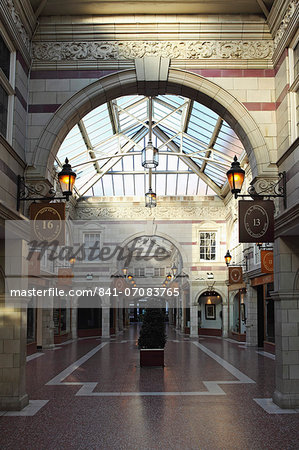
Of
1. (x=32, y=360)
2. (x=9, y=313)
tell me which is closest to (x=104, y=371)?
(x=32, y=360)

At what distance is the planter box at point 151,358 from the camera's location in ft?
44.1

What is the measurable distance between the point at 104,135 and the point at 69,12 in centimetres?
1296

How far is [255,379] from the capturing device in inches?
455

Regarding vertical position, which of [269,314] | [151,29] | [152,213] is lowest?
[269,314]

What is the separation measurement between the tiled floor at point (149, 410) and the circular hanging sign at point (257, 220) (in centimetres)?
305

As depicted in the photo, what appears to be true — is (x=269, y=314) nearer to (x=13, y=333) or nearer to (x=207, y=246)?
(x=207, y=246)

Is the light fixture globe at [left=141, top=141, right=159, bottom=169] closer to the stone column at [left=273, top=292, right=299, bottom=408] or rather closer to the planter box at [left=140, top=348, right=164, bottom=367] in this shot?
the planter box at [left=140, top=348, right=164, bottom=367]

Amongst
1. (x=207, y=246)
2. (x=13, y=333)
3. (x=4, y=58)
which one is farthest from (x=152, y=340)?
(x=207, y=246)

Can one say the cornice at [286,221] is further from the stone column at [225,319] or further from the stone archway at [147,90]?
the stone column at [225,319]

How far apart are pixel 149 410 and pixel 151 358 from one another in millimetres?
5283

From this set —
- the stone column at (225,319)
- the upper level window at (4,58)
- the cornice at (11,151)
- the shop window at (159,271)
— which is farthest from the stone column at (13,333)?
the shop window at (159,271)

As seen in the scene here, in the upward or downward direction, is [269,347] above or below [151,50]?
below

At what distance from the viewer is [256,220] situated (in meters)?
7.95

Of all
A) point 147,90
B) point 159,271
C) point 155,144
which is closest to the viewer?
point 147,90
